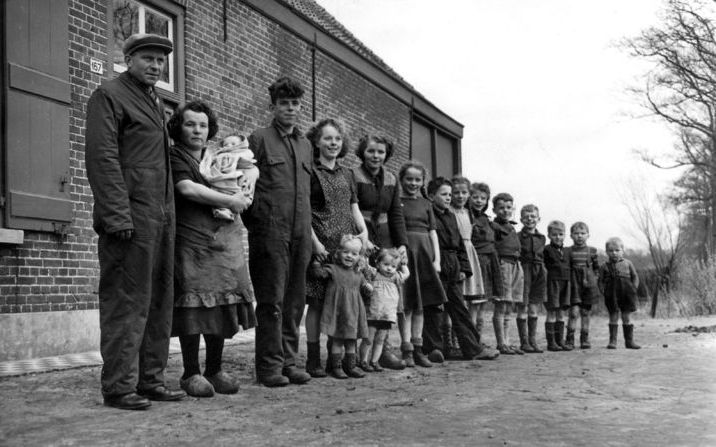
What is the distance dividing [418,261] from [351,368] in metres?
1.53

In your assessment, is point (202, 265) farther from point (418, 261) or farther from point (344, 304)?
point (418, 261)

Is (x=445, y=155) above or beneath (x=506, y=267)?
above

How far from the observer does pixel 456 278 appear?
756 centimetres

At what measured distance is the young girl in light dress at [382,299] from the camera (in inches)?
247

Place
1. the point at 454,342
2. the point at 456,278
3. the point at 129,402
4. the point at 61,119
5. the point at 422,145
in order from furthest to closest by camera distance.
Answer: the point at 422,145 < the point at 454,342 < the point at 456,278 < the point at 61,119 < the point at 129,402

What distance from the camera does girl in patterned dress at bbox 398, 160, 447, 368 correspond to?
6898 millimetres

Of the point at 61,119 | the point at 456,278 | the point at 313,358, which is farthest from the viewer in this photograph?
the point at 456,278

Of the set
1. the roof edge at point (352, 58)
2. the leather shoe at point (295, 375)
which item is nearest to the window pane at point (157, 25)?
the roof edge at point (352, 58)

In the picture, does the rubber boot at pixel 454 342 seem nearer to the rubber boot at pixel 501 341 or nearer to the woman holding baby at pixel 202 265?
the rubber boot at pixel 501 341

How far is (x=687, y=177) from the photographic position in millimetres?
30734

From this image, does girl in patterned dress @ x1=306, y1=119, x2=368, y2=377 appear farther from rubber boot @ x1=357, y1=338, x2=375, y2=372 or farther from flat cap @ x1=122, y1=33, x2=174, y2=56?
flat cap @ x1=122, y1=33, x2=174, y2=56

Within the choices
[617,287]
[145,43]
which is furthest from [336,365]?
[617,287]

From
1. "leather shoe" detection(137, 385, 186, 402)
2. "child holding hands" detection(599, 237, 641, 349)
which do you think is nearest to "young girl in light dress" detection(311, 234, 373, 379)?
"leather shoe" detection(137, 385, 186, 402)

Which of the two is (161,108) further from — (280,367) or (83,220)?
(83,220)
